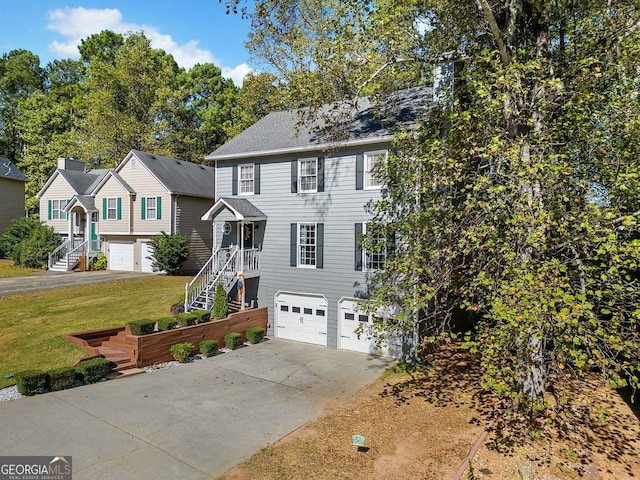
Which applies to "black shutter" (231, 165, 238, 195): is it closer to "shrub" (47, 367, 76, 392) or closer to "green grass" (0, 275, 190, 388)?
"green grass" (0, 275, 190, 388)

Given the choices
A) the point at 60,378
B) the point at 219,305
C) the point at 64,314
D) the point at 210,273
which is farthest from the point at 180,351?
the point at 64,314

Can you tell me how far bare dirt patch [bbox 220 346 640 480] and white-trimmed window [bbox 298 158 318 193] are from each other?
836cm

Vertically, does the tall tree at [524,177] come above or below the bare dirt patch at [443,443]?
above

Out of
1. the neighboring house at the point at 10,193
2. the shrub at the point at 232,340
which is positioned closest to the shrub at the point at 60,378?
the shrub at the point at 232,340

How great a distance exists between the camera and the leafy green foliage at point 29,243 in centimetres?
2520

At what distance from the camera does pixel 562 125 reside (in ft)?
28.1

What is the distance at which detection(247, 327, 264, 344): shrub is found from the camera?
50.2ft

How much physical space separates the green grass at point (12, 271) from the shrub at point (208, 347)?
54.2 feet

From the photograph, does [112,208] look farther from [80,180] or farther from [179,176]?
[80,180]

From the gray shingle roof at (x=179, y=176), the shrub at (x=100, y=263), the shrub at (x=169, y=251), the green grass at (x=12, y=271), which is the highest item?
the gray shingle roof at (x=179, y=176)

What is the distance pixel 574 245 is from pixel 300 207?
1031 centimetres

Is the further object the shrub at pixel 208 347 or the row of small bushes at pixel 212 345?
the shrub at pixel 208 347

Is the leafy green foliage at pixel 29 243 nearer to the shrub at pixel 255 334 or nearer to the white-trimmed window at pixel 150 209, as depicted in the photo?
the white-trimmed window at pixel 150 209

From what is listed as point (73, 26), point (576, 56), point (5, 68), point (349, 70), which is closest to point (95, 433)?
point (349, 70)
